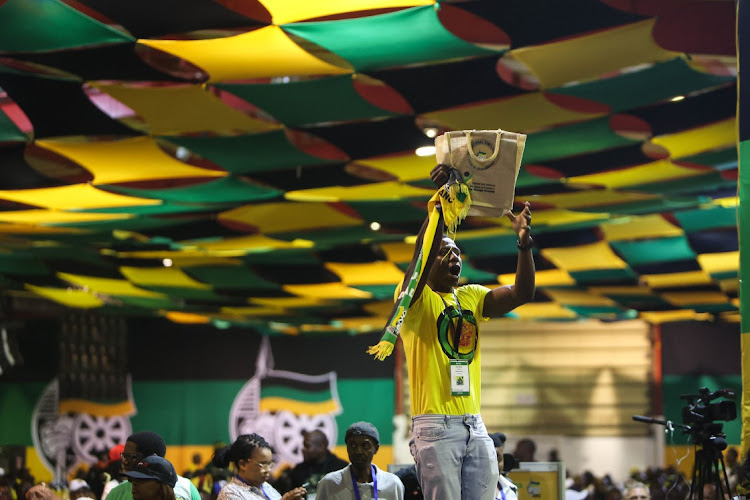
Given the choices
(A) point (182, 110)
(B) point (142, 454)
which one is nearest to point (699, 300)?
(A) point (182, 110)

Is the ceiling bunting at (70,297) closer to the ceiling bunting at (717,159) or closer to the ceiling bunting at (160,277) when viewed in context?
the ceiling bunting at (160,277)

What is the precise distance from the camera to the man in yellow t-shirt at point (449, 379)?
356 centimetres

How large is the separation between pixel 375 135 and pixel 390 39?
1.77 m

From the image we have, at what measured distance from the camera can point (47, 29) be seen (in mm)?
5840

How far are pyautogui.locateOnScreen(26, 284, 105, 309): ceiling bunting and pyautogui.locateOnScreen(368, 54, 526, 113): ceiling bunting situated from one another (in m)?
9.50

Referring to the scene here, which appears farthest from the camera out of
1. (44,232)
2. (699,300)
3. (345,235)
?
(699,300)

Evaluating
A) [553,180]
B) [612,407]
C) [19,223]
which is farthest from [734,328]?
[19,223]

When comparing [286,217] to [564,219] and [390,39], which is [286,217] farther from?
[390,39]

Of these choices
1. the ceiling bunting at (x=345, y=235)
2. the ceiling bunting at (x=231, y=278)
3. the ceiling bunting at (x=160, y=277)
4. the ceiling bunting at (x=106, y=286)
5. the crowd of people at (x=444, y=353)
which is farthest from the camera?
the ceiling bunting at (x=106, y=286)

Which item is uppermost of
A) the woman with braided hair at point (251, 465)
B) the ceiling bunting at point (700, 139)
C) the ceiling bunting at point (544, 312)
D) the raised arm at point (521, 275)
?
the ceiling bunting at point (700, 139)

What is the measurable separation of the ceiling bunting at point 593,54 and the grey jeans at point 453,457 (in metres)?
3.20

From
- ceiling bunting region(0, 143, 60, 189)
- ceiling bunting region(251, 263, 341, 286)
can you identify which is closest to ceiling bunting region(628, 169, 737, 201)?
ceiling bunting region(251, 263, 341, 286)

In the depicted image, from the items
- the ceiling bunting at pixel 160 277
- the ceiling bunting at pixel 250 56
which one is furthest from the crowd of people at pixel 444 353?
the ceiling bunting at pixel 160 277

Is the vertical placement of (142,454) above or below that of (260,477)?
above
